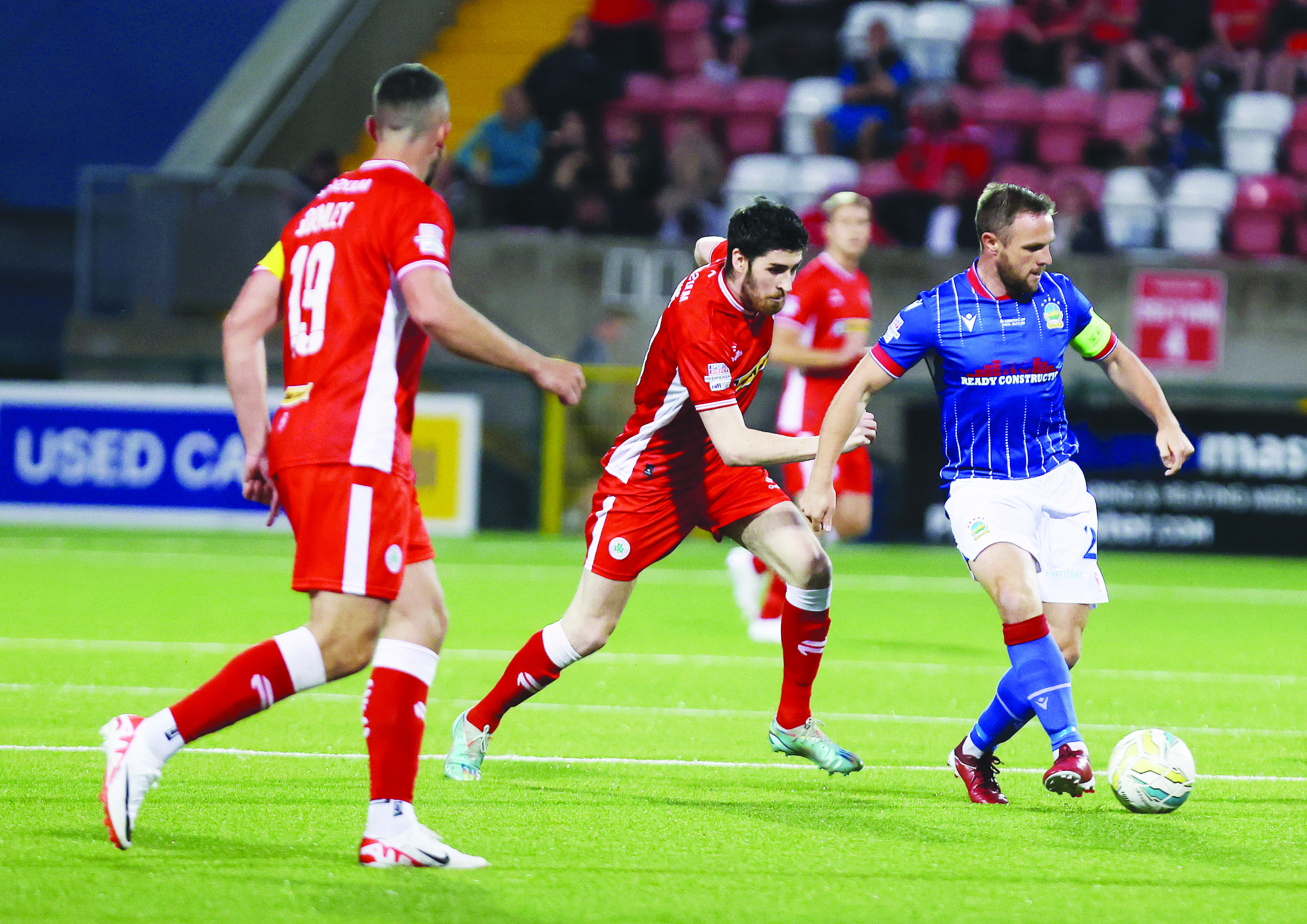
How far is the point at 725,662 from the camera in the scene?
8680 millimetres

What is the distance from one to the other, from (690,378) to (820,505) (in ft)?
2.00

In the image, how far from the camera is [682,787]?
551 centimetres

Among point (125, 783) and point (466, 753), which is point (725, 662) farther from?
point (125, 783)

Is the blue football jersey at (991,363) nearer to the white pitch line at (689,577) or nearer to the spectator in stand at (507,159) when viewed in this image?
the white pitch line at (689,577)

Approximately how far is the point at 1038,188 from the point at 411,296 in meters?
14.5

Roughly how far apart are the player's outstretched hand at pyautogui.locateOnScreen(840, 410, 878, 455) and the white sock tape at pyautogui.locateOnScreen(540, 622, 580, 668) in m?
1.10

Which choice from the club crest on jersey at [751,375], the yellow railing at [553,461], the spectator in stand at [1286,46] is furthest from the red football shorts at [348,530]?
the spectator in stand at [1286,46]

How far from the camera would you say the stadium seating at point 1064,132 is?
18500 millimetres

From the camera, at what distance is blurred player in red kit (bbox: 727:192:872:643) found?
29.3ft

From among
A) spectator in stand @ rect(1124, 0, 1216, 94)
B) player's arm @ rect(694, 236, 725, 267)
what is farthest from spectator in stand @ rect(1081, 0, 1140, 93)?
player's arm @ rect(694, 236, 725, 267)

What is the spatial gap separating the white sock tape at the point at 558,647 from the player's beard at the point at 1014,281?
70.3 inches

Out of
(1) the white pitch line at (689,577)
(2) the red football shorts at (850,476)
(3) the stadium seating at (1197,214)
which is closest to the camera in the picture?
(2) the red football shorts at (850,476)

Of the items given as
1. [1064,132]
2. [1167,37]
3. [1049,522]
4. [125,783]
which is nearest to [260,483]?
[125,783]

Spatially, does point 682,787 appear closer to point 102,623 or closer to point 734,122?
point 102,623
